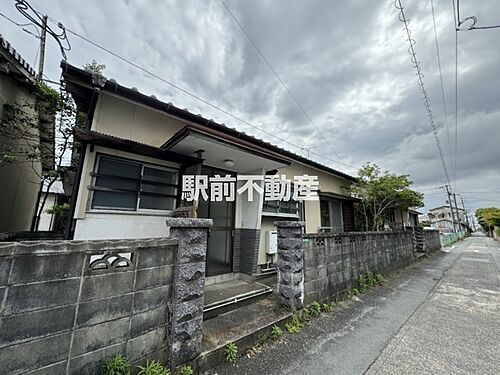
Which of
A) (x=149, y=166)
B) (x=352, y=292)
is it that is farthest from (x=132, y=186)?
(x=352, y=292)

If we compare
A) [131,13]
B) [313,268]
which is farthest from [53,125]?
[313,268]

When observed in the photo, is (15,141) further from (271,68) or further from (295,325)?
(295,325)

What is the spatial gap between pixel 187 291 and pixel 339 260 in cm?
363

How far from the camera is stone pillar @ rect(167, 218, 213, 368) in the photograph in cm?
224

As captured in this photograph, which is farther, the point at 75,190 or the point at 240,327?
the point at 75,190

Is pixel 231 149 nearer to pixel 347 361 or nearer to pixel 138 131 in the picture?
pixel 138 131

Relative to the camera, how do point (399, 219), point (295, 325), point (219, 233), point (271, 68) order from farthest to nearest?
point (399, 219) → point (271, 68) → point (219, 233) → point (295, 325)

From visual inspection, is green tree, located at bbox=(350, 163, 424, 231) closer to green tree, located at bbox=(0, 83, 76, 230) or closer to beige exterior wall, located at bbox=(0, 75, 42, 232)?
green tree, located at bbox=(0, 83, 76, 230)

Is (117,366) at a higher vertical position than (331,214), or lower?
lower

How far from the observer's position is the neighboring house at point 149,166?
3633mm

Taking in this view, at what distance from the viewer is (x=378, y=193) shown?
9609 millimetres

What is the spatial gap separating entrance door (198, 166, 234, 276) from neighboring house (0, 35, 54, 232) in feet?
14.1

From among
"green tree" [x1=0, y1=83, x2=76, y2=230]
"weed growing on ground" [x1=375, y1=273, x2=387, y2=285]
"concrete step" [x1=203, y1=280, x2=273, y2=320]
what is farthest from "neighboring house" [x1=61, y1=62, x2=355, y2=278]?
"weed growing on ground" [x1=375, y1=273, x2=387, y2=285]

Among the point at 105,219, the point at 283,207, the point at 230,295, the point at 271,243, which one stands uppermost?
the point at 283,207
